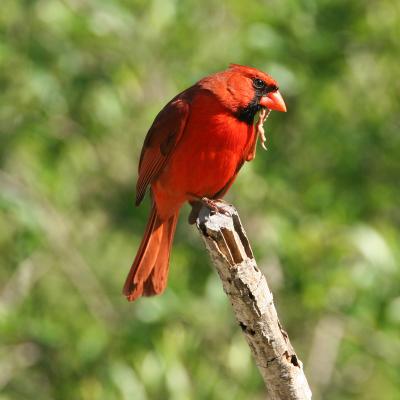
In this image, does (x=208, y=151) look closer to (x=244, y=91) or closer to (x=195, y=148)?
(x=195, y=148)

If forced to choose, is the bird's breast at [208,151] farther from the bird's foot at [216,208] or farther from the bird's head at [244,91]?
the bird's foot at [216,208]

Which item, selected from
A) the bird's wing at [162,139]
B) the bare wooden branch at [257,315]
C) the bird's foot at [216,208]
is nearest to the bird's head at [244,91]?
the bird's wing at [162,139]

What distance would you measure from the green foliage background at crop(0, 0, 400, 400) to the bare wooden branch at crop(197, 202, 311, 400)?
1.62m

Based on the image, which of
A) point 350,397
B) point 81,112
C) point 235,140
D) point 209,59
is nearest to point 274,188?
point 209,59

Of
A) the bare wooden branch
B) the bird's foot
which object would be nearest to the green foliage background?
the bird's foot

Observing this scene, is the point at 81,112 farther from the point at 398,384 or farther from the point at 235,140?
the point at 398,384

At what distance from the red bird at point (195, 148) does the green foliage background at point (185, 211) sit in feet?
1.82

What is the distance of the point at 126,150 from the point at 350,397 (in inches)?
81.0

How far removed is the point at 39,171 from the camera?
4.76m

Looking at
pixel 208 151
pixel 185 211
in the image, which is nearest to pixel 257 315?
pixel 208 151

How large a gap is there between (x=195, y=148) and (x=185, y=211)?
1.71 meters

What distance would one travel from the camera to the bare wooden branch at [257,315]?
2.54 metres

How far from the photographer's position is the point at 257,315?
254cm

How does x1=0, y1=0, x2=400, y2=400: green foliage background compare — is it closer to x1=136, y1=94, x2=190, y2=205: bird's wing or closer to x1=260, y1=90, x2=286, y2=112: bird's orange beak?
x1=136, y1=94, x2=190, y2=205: bird's wing
